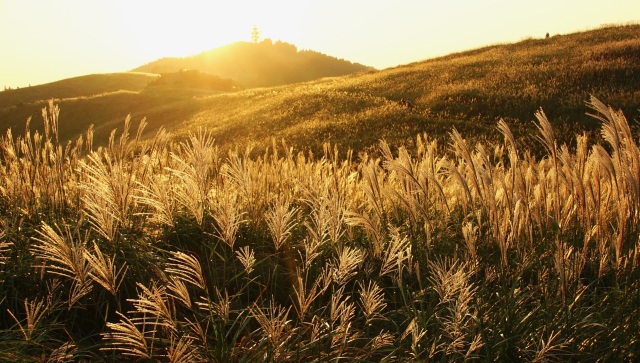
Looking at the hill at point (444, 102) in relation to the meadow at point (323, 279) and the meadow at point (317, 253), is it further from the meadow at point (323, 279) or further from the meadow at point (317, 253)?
the meadow at point (323, 279)

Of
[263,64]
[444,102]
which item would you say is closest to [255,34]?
[263,64]

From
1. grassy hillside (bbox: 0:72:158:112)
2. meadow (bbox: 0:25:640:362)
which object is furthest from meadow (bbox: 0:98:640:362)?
grassy hillside (bbox: 0:72:158:112)

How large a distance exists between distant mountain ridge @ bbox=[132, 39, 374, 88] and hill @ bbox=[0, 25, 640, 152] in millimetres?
71629

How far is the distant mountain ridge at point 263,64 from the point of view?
374ft

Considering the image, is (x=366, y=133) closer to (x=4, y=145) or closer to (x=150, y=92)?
(x=4, y=145)

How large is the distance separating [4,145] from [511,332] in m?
4.31

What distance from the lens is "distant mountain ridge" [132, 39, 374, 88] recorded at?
374 ft

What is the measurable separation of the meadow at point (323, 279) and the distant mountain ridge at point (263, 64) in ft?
346

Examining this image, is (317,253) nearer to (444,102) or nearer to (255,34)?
(444,102)

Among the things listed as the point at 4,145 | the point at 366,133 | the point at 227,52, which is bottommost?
the point at 366,133

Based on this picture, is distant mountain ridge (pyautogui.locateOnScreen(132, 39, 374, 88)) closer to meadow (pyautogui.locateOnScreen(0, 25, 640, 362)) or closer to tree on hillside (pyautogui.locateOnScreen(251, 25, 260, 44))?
tree on hillside (pyautogui.locateOnScreen(251, 25, 260, 44))

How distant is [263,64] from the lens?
396 feet

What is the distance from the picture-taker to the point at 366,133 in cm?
2125

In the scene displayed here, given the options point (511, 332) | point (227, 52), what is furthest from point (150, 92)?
point (227, 52)
